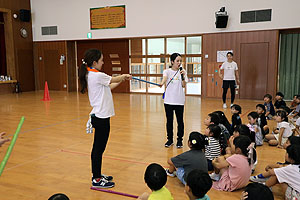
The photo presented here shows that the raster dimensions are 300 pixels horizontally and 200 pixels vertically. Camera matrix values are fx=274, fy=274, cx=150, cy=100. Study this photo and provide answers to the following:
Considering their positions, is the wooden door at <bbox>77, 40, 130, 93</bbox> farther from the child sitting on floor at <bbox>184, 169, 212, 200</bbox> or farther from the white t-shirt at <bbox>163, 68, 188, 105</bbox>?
the child sitting on floor at <bbox>184, 169, 212, 200</bbox>

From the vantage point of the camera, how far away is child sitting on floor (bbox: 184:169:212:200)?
188cm

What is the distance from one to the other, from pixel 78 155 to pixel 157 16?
7.86 meters

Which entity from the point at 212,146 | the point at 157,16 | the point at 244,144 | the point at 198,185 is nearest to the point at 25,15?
the point at 157,16

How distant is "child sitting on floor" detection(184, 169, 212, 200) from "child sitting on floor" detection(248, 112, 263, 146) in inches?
89.8

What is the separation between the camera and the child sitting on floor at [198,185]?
188 centimetres

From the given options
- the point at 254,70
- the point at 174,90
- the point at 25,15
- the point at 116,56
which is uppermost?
the point at 25,15

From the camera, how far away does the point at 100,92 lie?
2645 mm

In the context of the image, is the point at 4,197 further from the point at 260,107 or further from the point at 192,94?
the point at 192,94

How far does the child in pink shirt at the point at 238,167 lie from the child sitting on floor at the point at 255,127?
1.30 m

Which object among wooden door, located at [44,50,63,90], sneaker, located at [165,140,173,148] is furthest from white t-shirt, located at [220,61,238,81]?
wooden door, located at [44,50,63,90]

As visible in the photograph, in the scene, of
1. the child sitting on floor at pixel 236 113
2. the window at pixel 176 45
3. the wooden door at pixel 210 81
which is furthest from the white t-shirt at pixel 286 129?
the window at pixel 176 45

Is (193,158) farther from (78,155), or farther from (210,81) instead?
(210,81)

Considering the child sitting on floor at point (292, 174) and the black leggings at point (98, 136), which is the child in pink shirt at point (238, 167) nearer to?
the child sitting on floor at point (292, 174)

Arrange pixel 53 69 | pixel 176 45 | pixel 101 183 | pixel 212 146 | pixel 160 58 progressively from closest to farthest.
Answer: pixel 101 183, pixel 212 146, pixel 176 45, pixel 160 58, pixel 53 69
